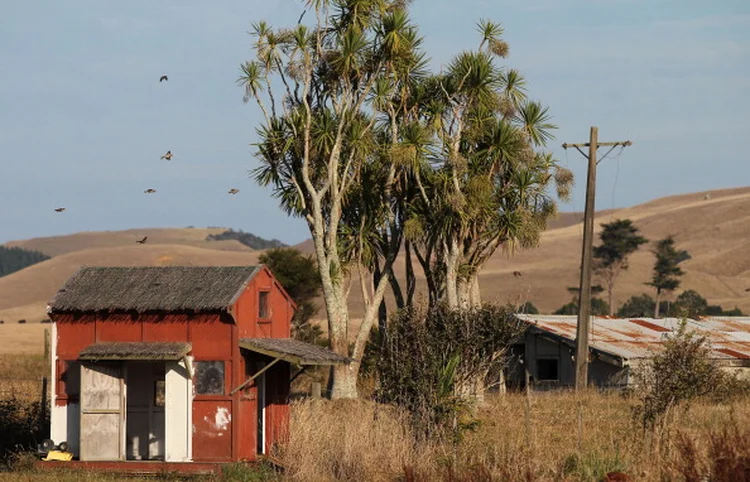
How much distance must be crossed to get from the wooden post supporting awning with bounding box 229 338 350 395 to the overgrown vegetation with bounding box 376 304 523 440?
1.47m

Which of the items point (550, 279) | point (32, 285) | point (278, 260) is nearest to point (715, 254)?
point (550, 279)

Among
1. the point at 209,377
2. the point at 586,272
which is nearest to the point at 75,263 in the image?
the point at 586,272

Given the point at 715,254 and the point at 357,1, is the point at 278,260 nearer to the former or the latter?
the point at 357,1

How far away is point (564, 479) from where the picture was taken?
61.1 feet

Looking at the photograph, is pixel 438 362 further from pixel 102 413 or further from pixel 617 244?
pixel 617 244

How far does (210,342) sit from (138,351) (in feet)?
5.00

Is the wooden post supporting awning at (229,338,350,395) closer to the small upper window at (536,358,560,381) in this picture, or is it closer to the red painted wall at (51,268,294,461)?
the red painted wall at (51,268,294,461)

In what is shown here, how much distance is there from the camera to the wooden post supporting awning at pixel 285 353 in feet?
87.0

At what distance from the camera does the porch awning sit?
26172 millimetres

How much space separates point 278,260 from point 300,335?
8.16 meters

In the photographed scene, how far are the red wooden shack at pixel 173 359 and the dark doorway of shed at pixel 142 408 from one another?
37mm

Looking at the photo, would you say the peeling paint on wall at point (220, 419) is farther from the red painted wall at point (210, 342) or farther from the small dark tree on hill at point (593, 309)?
the small dark tree on hill at point (593, 309)

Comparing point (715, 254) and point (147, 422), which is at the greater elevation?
point (715, 254)

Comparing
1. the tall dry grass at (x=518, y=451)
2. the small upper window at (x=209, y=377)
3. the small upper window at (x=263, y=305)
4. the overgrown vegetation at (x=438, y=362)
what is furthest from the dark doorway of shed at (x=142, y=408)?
the overgrown vegetation at (x=438, y=362)
